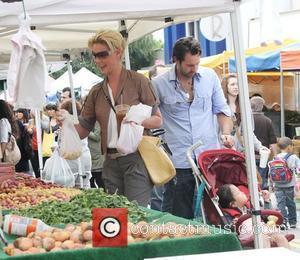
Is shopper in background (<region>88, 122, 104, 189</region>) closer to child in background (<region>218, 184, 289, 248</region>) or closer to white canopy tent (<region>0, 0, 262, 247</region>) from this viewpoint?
child in background (<region>218, 184, 289, 248</region>)

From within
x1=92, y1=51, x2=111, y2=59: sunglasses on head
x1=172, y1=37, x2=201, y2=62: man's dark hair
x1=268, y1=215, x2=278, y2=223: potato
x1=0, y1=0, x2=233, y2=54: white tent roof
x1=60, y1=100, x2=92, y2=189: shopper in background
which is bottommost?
x1=268, y1=215, x2=278, y2=223: potato

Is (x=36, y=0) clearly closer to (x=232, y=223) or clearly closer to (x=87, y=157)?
(x=232, y=223)

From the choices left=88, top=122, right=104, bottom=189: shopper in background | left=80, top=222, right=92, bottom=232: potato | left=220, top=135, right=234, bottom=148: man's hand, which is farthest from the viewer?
left=88, top=122, right=104, bottom=189: shopper in background

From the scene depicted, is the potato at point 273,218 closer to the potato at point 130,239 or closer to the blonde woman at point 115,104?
the blonde woman at point 115,104

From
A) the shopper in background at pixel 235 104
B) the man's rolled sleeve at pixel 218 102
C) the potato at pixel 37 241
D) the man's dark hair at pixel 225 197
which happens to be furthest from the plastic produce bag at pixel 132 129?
the shopper in background at pixel 235 104

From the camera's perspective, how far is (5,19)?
13.9ft

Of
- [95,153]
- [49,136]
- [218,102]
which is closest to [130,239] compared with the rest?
[218,102]

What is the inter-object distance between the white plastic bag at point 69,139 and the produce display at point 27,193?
12.7 inches

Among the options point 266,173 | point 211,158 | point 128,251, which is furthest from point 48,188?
point 266,173

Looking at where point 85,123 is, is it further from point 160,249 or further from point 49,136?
point 49,136

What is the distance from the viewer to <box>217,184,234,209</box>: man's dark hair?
16.2 feet

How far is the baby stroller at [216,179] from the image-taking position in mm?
4840

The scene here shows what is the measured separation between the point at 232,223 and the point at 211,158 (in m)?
0.65

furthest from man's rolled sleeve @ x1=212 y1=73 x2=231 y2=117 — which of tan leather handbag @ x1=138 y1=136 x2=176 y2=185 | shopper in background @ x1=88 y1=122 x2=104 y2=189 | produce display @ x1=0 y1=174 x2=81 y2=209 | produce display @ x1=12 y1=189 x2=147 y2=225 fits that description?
shopper in background @ x1=88 y1=122 x2=104 y2=189
